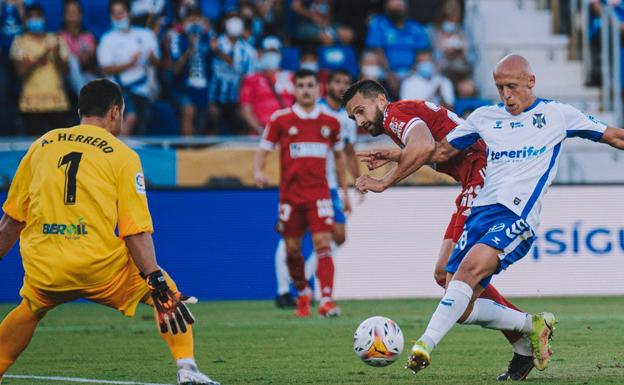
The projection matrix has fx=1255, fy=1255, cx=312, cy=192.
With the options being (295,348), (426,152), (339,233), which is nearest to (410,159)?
(426,152)

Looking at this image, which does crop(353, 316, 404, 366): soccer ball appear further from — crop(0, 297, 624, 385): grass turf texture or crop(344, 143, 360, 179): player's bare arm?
crop(344, 143, 360, 179): player's bare arm

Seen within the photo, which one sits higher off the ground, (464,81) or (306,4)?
(306,4)

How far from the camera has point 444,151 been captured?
868 cm

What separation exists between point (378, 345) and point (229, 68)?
10.5 m

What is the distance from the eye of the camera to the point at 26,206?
24.6ft

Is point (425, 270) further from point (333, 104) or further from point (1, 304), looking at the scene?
point (1, 304)

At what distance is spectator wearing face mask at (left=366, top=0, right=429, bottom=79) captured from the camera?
19.3 metres

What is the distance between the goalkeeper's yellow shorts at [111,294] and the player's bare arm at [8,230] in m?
0.31

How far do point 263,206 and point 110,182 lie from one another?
8121 millimetres

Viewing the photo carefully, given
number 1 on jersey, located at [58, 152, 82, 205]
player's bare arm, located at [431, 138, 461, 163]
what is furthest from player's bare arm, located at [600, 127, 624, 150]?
number 1 on jersey, located at [58, 152, 82, 205]

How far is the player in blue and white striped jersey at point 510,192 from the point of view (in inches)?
313

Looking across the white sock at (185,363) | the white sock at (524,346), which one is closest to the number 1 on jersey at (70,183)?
the white sock at (185,363)

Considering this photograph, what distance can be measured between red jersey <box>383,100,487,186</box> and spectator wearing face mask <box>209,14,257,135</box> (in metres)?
9.15

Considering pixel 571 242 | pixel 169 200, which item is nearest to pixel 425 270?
pixel 571 242
